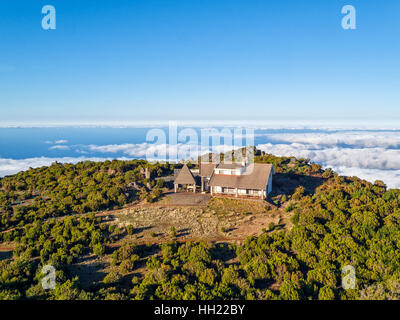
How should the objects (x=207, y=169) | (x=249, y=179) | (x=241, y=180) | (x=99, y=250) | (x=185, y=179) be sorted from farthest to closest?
(x=207, y=169), (x=185, y=179), (x=241, y=180), (x=249, y=179), (x=99, y=250)

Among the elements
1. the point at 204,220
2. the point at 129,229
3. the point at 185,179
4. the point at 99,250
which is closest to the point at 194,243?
the point at 204,220

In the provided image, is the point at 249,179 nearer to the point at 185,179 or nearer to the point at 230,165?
the point at 230,165

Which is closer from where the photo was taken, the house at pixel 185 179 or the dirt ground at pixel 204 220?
the dirt ground at pixel 204 220

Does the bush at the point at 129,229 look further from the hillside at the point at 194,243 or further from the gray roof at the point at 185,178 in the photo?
the gray roof at the point at 185,178

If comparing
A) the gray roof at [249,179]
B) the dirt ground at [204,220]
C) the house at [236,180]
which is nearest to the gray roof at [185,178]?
the house at [236,180]

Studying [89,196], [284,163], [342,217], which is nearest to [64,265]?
[89,196]

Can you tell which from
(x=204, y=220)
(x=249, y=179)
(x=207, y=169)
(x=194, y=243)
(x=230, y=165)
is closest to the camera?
(x=194, y=243)
